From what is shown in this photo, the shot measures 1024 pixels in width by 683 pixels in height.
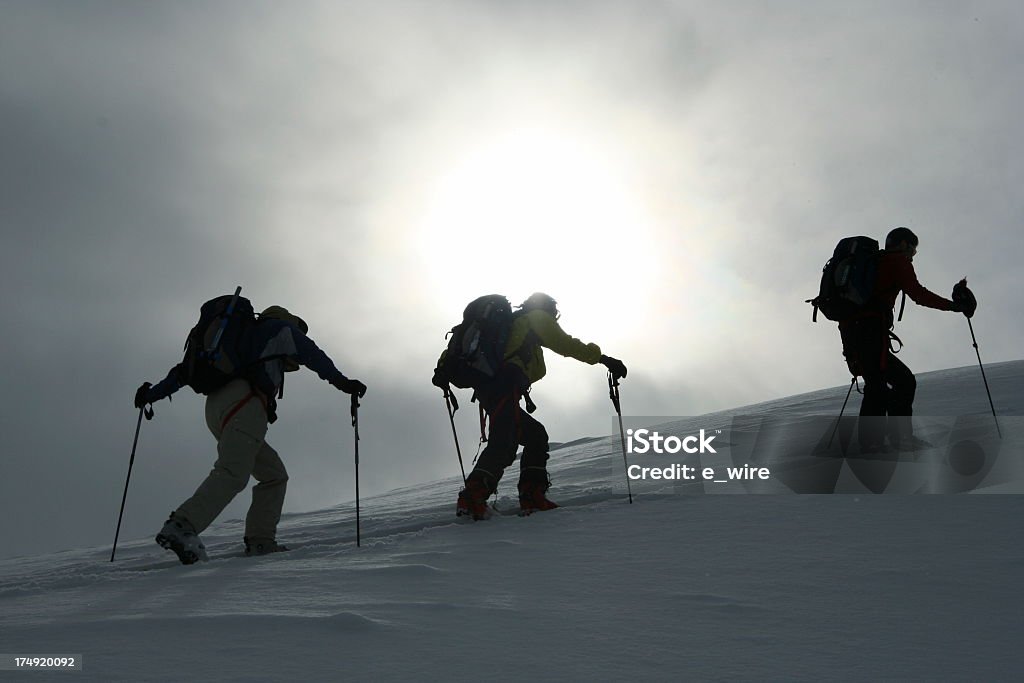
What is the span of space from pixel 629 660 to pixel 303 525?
519 centimetres

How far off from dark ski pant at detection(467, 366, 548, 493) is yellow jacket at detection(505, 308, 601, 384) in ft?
0.44

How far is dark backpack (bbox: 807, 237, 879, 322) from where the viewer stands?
7402 millimetres

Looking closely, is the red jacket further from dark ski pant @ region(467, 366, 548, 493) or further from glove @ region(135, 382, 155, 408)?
glove @ region(135, 382, 155, 408)

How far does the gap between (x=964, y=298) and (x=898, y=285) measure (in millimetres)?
1134

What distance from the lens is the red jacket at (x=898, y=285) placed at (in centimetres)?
731

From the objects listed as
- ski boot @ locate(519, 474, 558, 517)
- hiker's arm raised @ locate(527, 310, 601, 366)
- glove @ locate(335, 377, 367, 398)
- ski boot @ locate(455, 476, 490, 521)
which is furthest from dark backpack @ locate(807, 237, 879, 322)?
glove @ locate(335, 377, 367, 398)

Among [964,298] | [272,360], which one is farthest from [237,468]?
[964,298]

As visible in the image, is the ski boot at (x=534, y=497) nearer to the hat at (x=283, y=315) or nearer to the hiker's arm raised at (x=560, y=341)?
the hiker's arm raised at (x=560, y=341)

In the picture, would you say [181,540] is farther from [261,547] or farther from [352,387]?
[352,387]

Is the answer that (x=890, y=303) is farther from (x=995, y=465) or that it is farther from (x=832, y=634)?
(x=832, y=634)

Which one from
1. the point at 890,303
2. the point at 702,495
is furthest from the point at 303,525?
the point at 890,303

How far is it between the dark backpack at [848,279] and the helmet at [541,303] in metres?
2.65

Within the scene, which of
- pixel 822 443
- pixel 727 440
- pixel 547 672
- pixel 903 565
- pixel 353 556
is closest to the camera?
pixel 547 672

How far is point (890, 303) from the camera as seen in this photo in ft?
24.5
